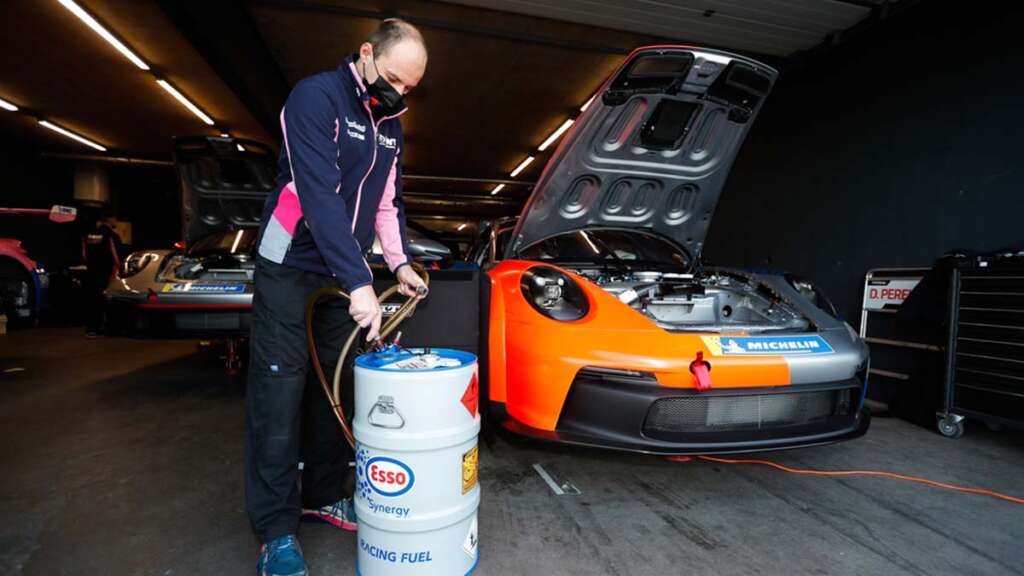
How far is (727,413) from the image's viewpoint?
160 centimetres

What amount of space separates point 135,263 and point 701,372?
3423 mm

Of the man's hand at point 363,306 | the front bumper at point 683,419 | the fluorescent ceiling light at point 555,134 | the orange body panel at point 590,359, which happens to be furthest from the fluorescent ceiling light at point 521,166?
the man's hand at point 363,306

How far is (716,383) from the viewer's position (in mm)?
1542

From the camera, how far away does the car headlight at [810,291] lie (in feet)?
7.27

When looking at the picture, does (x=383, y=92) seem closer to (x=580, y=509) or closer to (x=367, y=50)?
(x=367, y=50)

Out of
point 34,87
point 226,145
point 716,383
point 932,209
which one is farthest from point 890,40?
point 34,87

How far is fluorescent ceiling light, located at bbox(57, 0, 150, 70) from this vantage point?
14.8 ft

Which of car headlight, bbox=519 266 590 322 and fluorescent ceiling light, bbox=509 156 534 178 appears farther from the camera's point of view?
fluorescent ceiling light, bbox=509 156 534 178

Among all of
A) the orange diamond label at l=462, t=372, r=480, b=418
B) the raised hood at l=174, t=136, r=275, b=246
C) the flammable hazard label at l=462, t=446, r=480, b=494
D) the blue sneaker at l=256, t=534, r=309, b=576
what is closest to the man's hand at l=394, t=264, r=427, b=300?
Result: the orange diamond label at l=462, t=372, r=480, b=418

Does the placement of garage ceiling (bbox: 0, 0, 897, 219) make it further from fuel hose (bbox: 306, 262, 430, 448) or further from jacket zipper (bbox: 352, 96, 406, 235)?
fuel hose (bbox: 306, 262, 430, 448)

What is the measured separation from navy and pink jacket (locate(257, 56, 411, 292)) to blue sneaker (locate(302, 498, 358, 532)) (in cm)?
70

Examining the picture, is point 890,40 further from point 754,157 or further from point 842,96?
point 754,157

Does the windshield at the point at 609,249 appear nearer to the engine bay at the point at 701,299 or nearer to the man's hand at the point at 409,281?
the engine bay at the point at 701,299

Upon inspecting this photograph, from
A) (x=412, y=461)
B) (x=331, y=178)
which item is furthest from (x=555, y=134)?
(x=412, y=461)
